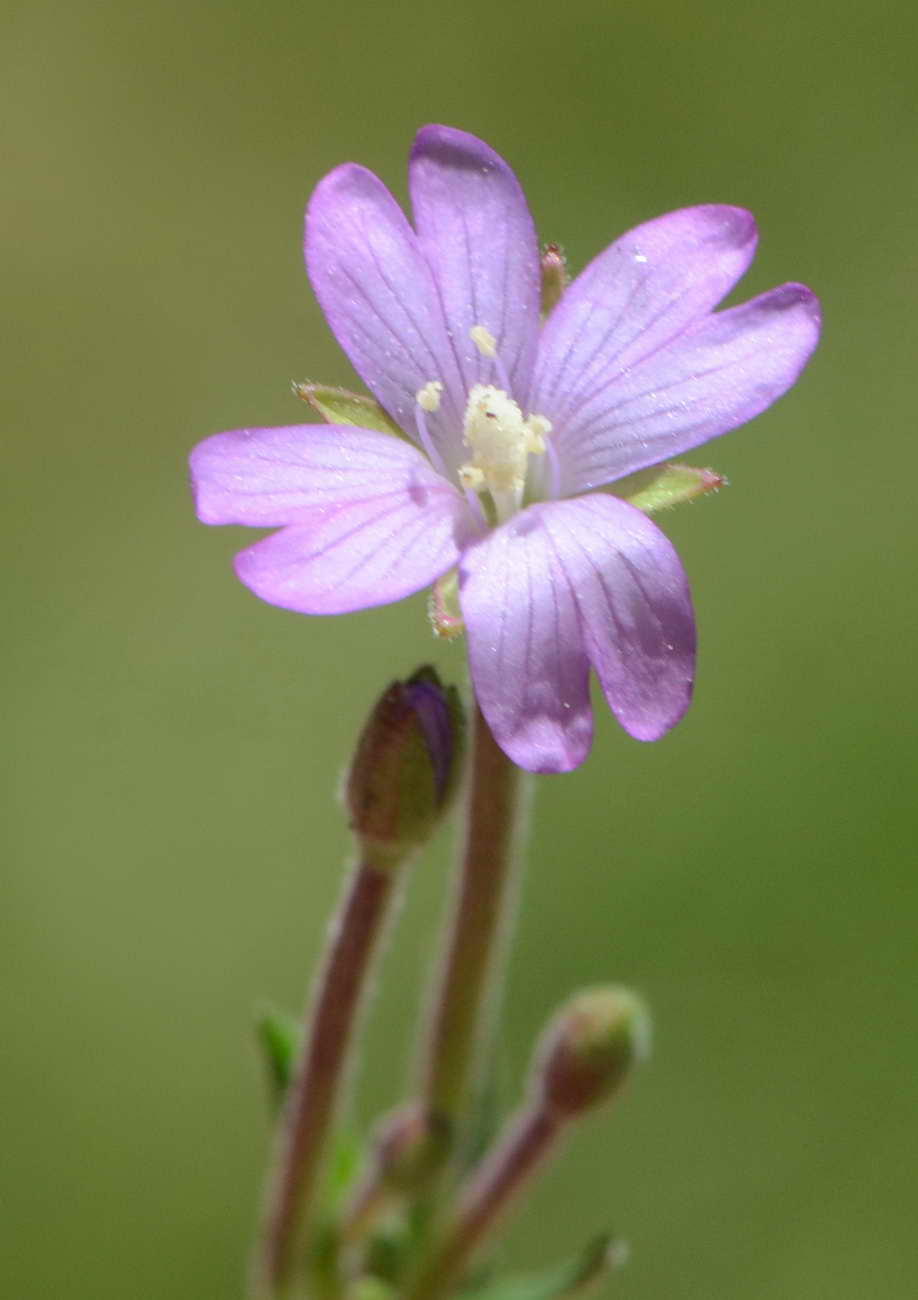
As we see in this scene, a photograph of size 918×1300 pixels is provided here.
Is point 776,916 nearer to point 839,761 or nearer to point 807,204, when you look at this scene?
point 839,761

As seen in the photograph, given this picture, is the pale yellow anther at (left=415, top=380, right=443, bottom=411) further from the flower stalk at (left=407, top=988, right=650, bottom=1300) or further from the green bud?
the flower stalk at (left=407, top=988, right=650, bottom=1300)

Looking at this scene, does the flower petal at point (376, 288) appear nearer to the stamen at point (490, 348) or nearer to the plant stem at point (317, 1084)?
the stamen at point (490, 348)

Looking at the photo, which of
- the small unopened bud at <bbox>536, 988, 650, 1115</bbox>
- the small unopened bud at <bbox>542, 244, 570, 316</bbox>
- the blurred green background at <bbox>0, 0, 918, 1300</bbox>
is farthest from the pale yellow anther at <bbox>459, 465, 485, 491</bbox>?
the blurred green background at <bbox>0, 0, 918, 1300</bbox>

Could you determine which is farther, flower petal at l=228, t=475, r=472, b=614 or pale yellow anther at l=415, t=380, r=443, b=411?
pale yellow anther at l=415, t=380, r=443, b=411

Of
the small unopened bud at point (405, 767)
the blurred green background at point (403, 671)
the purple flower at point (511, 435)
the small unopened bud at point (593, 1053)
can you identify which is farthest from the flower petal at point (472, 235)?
the blurred green background at point (403, 671)

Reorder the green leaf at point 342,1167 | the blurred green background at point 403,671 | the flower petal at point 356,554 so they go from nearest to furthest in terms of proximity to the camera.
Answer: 1. the flower petal at point 356,554
2. the green leaf at point 342,1167
3. the blurred green background at point 403,671
